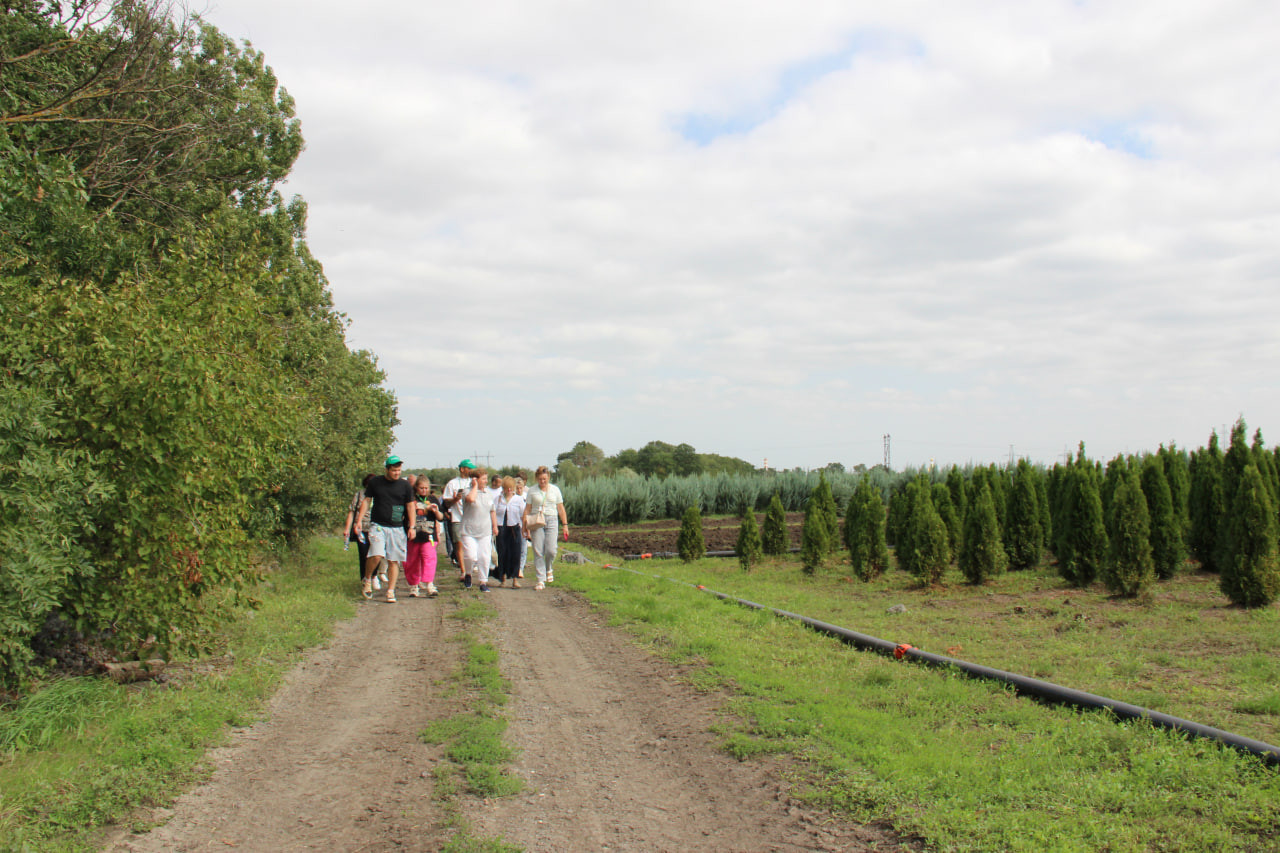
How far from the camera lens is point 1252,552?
9867 millimetres

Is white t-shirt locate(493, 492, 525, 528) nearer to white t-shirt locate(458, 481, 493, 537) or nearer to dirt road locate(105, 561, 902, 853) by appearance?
white t-shirt locate(458, 481, 493, 537)

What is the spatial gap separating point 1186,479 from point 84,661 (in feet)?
54.6

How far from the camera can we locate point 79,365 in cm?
591

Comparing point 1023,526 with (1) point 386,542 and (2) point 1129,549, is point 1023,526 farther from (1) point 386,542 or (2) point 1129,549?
(1) point 386,542

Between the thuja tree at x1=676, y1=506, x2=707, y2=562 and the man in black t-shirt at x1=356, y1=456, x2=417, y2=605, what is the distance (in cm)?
788

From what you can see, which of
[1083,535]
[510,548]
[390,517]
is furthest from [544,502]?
[1083,535]

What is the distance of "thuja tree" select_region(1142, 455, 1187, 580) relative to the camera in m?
12.6

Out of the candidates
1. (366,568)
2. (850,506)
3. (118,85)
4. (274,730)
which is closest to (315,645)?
(274,730)

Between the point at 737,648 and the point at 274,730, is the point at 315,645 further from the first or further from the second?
the point at 737,648

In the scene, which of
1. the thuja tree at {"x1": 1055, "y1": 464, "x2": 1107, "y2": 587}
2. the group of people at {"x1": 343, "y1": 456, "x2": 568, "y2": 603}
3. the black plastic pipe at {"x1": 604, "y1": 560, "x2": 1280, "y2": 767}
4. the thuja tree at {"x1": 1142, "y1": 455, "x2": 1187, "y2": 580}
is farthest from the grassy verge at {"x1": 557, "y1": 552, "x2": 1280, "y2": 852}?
the group of people at {"x1": 343, "y1": 456, "x2": 568, "y2": 603}

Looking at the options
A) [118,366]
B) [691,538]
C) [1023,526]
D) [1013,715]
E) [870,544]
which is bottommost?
[1013,715]

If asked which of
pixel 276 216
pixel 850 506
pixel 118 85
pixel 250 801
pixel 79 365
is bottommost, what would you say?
pixel 250 801

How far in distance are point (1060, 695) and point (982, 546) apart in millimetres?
7721

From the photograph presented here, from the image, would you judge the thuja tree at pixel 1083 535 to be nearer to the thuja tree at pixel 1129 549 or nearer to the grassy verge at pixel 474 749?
the thuja tree at pixel 1129 549
